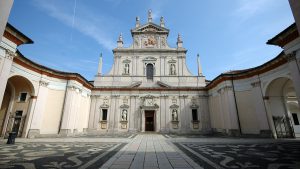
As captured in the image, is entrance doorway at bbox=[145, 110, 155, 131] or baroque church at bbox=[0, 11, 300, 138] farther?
entrance doorway at bbox=[145, 110, 155, 131]

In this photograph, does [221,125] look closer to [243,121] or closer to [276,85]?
[243,121]

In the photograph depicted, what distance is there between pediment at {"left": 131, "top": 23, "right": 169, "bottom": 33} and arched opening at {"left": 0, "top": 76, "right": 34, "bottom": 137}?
17.9 meters

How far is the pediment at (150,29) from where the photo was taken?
1052 inches

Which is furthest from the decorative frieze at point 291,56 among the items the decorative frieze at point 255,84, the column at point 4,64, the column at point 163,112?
the column at point 4,64

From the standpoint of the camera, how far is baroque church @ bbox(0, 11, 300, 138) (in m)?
13.5

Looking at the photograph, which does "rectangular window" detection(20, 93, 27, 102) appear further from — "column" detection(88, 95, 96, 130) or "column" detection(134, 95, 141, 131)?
"column" detection(134, 95, 141, 131)

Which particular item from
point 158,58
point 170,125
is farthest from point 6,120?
point 158,58

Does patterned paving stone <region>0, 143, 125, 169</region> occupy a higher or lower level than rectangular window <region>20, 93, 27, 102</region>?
lower

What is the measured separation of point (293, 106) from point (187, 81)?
1450cm

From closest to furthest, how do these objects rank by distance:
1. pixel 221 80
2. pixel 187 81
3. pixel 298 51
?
1. pixel 298 51
2. pixel 221 80
3. pixel 187 81

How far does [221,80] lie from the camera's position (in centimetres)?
1861

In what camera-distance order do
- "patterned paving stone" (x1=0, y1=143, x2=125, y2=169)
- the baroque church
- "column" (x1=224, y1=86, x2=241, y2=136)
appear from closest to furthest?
"patterned paving stone" (x1=0, y1=143, x2=125, y2=169) < the baroque church < "column" (x1=224, y1=86, x2=241, y2=136)

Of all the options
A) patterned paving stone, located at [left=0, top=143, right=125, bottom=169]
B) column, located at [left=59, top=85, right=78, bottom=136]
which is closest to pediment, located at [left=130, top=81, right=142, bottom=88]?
column, located at [left=59, top=85, right=78, bottom=136]

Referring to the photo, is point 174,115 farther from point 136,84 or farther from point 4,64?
point 4,64
